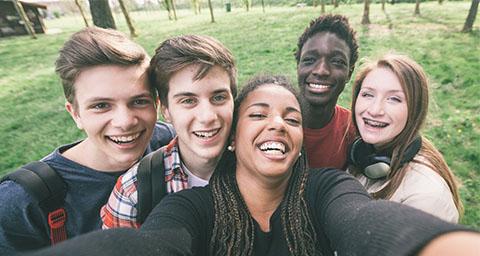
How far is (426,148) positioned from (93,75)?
2.49 metres

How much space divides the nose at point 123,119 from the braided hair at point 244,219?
67 centimetres

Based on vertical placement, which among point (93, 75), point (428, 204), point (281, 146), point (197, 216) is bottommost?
point (428, 204)

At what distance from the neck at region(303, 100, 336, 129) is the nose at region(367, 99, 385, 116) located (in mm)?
631

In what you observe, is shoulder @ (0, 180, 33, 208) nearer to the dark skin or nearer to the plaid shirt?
the plaid shirt

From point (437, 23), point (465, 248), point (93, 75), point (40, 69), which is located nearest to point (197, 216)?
point (93, 75)

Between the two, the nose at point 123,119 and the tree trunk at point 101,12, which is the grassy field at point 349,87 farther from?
the tree trunk at point 101,12

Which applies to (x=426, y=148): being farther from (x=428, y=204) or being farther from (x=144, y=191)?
(x=144, y=191)

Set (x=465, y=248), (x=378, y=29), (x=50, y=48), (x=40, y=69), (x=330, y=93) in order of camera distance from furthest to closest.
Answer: (x=50, y=48), (x=378, y=29), (x=40, y=69), (x=330, y=93), (x=465, y=248)

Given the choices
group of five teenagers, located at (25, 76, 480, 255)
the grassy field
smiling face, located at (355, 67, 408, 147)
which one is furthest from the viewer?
the grassy field

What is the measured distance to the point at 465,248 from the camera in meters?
0.94

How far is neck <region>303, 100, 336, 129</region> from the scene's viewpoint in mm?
3027

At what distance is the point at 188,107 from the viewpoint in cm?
→ 207

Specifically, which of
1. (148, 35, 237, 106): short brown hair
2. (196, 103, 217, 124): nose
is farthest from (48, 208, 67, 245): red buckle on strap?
(196, 103, 217, 124): nose

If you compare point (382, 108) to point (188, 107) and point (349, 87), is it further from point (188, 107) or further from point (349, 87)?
point (349, 87)
